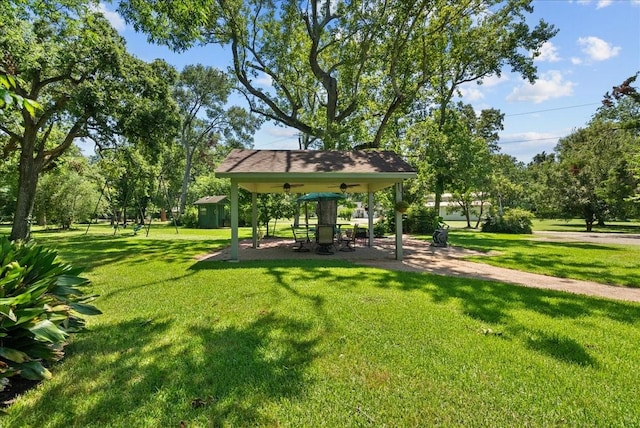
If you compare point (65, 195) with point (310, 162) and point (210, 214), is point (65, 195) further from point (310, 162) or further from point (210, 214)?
point (310, 162)

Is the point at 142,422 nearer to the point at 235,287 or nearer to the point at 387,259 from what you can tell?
the point at 235,287

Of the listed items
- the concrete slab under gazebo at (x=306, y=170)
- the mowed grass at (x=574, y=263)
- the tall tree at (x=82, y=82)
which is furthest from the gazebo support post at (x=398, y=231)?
the tall tree at (x=82, y=82)

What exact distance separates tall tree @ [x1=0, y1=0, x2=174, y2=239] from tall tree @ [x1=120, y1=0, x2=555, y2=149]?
3220 mm

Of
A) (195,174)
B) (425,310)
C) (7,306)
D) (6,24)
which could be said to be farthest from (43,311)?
(195,174)

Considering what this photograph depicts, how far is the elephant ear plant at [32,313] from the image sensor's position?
9.03ft

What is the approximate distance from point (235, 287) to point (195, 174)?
4477cm

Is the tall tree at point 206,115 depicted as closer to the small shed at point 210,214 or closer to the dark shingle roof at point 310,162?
the small shed at point 210,214

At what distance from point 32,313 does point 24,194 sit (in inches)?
589

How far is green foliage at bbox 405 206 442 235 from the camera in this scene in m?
21.3

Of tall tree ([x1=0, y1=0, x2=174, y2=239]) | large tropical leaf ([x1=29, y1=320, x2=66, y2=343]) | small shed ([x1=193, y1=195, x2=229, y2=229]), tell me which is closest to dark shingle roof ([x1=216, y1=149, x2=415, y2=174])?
tall tree ([x1=0, y1=0, x2=174, y2=239])

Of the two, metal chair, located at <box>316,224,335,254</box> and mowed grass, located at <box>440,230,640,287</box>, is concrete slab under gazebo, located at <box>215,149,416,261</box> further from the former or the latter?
mowed grass, located at <box>440,230,640,287</box>

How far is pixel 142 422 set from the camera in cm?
246

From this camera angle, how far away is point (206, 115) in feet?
114

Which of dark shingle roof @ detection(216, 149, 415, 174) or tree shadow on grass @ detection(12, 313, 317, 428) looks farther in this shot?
dark shingle roof @ detection(216, 149, 415, 174)
